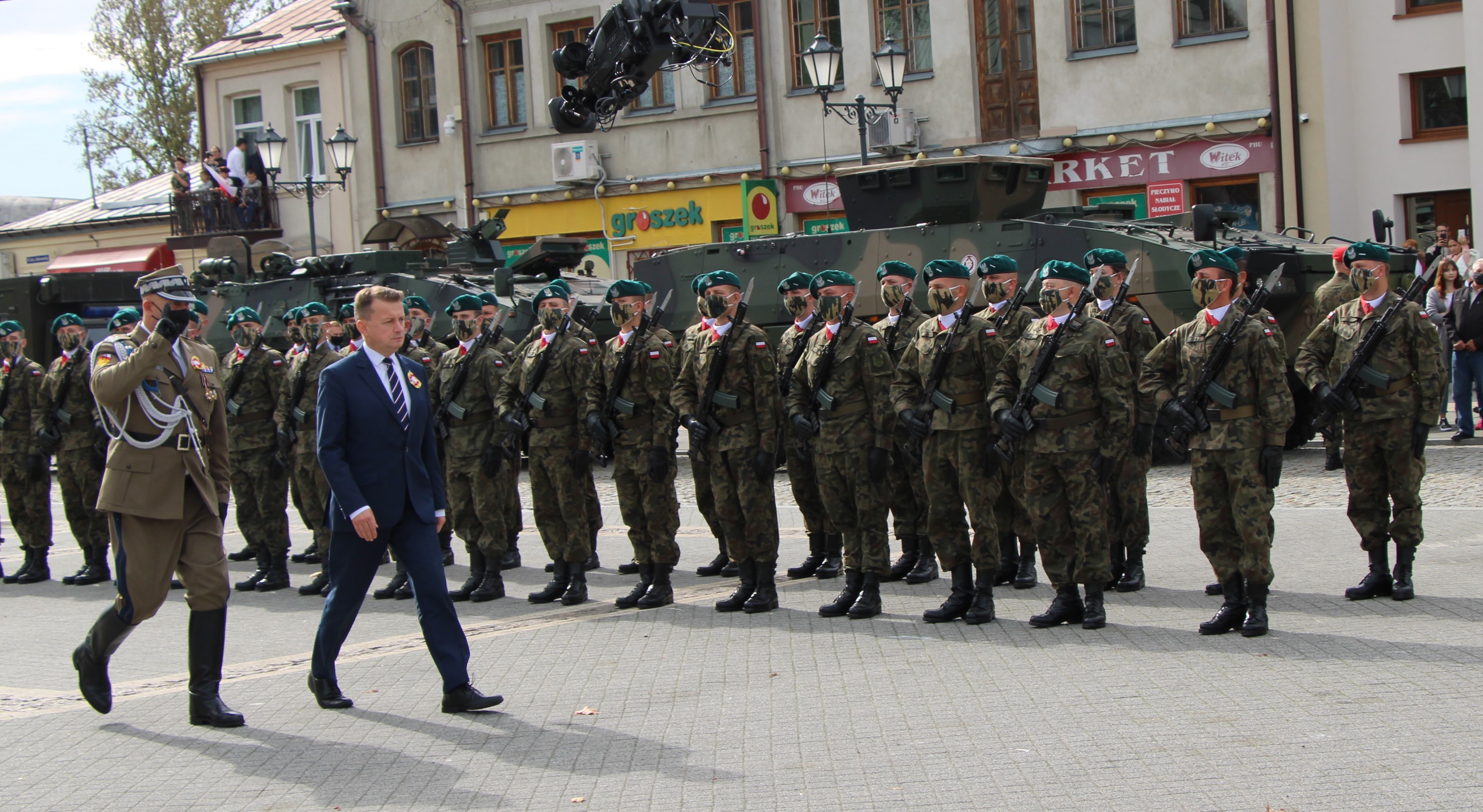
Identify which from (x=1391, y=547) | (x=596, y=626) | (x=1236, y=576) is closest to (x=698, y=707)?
(x=596, y=626)

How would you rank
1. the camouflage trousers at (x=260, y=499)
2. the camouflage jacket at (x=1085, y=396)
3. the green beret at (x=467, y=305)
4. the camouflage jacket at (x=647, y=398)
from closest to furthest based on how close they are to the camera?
the camouflage jacket at (x=1085, y=396) < the camouflage jacket at (x=647, y=398) < the green beret at (x=467, y=305) < the camouflage trousers at (x=260, y=499)

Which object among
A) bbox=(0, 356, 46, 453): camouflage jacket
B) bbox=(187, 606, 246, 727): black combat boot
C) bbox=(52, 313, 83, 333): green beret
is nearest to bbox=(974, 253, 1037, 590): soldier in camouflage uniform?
bbox=(187, 606, 246, 727): black combat boot

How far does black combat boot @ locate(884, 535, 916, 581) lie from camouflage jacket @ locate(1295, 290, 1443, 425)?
257cm

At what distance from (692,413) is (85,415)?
5361mm

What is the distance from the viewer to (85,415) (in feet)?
37.2

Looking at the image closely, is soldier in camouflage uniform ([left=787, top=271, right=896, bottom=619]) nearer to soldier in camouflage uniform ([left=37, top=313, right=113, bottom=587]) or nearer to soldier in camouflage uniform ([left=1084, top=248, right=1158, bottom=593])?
soldier in camouflage uniform ([left=1084, top=248, right=1158, bottom=593])

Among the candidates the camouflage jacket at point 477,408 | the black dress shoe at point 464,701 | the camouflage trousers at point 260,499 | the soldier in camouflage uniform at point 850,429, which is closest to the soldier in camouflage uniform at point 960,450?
the soldier in camouflage uniform at point 850,429

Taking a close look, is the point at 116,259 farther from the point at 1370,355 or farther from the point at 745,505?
the point at 1370,355

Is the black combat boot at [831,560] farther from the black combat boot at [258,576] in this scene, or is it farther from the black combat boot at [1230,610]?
the black combat boot at [258,576]

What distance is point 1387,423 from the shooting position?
25.5 feet

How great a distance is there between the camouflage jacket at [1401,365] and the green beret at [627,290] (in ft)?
12.5

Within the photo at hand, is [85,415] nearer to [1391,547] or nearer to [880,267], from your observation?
[880,267]

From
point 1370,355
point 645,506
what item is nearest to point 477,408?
point 645,506

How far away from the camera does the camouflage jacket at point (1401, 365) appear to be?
773 cm
